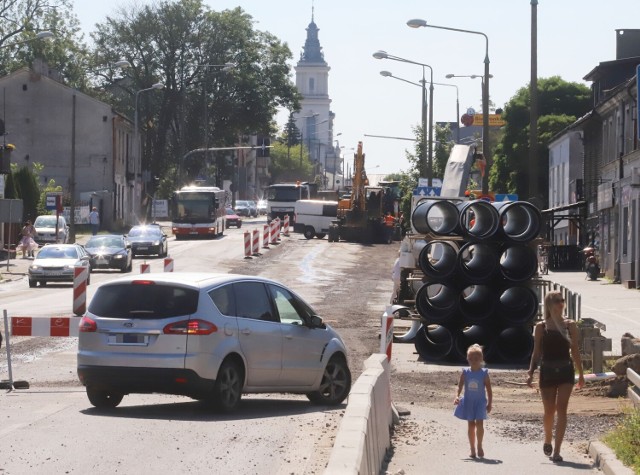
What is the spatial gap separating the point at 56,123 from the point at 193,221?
16.1 meters

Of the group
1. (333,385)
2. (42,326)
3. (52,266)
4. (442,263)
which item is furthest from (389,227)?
(333,385)

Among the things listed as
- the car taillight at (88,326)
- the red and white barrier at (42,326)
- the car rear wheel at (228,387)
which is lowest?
the car rear wheel at (228,387)

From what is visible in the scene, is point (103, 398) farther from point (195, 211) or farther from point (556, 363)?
point (195, 211)

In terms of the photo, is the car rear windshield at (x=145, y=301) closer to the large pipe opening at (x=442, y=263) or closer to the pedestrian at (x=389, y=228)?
the large pipe opening at (x=442, y=263)

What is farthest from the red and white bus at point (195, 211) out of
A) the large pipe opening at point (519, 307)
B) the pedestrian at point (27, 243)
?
the large pipe opening at point (519, 307)

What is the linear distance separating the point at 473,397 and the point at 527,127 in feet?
243

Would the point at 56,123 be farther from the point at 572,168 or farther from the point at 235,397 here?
the point at 235,397

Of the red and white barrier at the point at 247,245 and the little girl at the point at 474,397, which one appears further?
the red and white barrier at the point at 247,245

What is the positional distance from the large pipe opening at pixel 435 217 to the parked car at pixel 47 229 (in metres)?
41.6

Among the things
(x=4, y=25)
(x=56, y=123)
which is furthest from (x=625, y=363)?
(x=4, y=25)

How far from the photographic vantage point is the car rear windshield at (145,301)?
1387 centimetres

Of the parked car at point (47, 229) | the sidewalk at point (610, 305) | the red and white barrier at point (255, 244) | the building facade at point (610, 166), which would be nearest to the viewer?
the sidewalk at point (610, 305)

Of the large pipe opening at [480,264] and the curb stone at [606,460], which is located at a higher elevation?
the large pipe opening at [480,264]

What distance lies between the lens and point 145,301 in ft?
46.1
